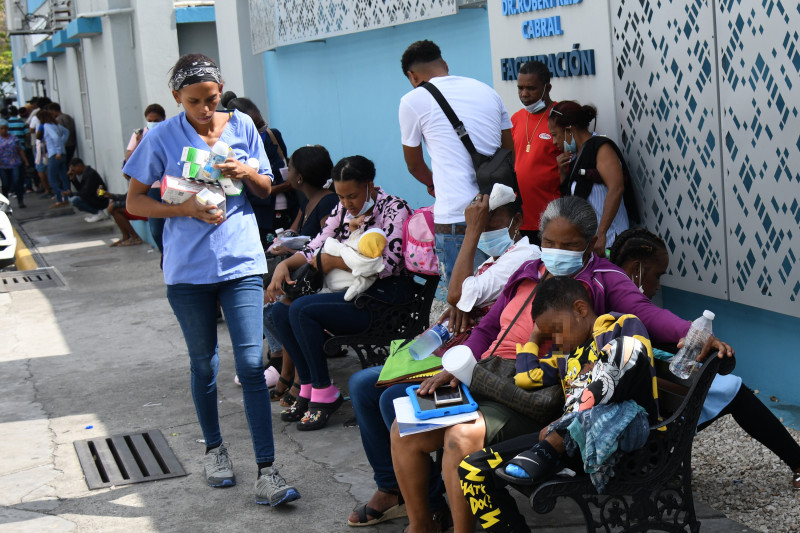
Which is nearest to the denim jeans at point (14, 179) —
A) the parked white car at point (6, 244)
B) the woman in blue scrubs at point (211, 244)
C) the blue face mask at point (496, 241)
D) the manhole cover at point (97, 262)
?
the parked white car at point (6, 244)

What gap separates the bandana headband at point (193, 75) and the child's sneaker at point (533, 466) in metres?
2.19

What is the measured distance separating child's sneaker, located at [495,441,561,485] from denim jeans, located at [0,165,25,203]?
61.1 ft

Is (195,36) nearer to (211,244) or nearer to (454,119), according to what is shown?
(454,119)

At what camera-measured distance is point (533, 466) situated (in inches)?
116

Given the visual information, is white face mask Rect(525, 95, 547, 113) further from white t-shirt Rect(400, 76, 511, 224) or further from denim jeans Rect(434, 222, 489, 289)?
denim jeans Rect(434, 222, 489, 289)

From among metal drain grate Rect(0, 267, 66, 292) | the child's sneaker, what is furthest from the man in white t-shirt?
metal drain grate Rect(0, 267, 66, 292)

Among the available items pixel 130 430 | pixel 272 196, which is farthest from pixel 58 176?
pixel 130 430

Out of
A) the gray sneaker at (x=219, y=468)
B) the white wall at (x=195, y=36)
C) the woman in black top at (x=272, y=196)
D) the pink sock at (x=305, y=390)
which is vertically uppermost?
the white wall at (x=195, y=36)

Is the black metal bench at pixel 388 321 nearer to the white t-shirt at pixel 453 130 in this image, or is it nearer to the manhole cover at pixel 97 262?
the white t-shirt at pixel 453 130

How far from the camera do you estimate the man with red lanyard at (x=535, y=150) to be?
534cm

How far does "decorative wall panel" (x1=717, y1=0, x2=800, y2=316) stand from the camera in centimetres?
407

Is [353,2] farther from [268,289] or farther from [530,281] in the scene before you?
[530,281]

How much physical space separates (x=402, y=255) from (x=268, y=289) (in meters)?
0.84

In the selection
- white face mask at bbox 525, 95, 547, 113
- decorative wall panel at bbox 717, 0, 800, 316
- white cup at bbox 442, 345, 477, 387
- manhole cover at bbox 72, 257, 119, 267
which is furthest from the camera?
manhole cover at bbox 72, 257, 119, 267
